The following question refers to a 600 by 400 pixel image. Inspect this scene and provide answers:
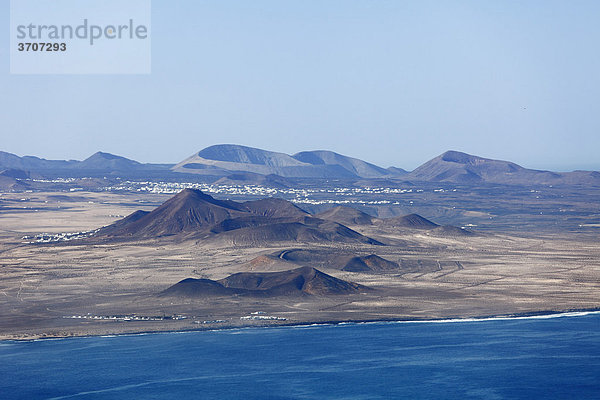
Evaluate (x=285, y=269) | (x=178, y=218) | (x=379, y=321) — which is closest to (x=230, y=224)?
(x=178, y=218)

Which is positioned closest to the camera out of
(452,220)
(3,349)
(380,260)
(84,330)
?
(3,349)

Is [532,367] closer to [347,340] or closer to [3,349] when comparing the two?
[347,340]

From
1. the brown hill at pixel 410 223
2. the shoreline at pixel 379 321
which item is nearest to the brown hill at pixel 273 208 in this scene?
the brown hill at pixel 410 223

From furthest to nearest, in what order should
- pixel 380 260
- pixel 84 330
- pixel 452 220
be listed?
pixel 452 220 < pixel 380 260 < pixel 84 330

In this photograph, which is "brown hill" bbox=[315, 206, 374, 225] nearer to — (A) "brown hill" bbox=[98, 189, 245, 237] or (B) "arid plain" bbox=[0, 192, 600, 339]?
(B) "arid plain" bbox=[0, 192, 600, 339]

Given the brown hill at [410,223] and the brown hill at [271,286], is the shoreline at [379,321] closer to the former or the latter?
the brown hill at [271,286]

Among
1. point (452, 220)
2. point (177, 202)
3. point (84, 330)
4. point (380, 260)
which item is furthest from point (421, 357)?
point (452, 220)

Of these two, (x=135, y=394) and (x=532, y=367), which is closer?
(x=135, y=394)
